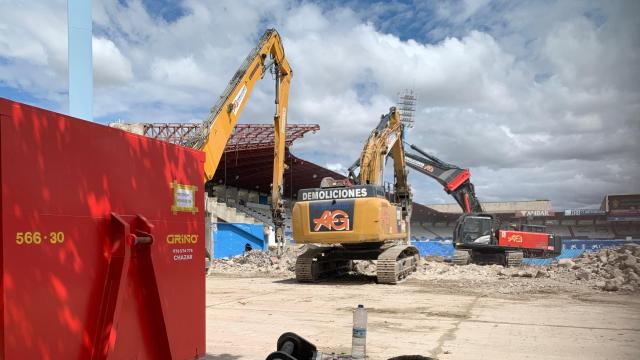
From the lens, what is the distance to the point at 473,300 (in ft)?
42.0

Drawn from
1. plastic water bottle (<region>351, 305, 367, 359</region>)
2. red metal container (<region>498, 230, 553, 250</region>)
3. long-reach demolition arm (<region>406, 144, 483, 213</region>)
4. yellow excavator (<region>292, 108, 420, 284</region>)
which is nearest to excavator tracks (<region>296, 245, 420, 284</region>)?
Answer: yellow excavator (<region>292, 108, 420, 284</region>)

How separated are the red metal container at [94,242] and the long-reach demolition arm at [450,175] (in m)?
23.0

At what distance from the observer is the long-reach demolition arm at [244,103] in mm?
16781

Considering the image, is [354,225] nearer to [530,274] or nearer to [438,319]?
[438,319]

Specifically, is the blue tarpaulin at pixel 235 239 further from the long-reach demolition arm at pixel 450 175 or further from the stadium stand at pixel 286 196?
the long-reach demolition arm at pixel 450 175

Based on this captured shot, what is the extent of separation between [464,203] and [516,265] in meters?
5.34

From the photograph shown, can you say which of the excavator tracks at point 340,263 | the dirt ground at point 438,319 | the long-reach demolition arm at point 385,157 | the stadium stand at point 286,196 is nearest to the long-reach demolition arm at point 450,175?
the long-reach demolition arm at point 385,157

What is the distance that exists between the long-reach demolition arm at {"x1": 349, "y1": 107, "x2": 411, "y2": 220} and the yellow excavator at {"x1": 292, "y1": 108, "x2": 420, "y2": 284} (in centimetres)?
4

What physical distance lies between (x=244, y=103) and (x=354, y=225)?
5914mm

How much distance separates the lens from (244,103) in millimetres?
18328

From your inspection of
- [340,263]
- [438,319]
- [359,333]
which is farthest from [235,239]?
[359,333]

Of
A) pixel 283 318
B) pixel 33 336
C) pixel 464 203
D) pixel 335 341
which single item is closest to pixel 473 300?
pixel 283 318

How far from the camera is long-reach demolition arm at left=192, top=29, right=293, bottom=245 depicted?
55.1ft

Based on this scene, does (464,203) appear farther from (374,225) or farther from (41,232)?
(41,232)
